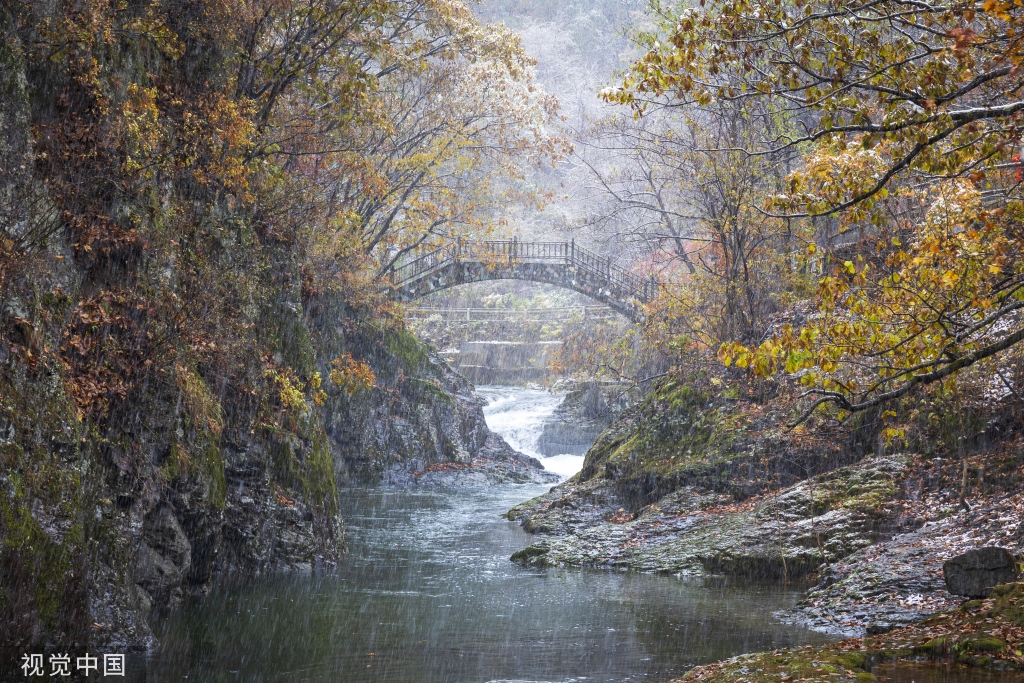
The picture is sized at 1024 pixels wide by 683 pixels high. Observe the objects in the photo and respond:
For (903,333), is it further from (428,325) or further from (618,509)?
(428,325)

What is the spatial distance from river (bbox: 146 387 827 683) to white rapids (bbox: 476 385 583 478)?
1704 cm

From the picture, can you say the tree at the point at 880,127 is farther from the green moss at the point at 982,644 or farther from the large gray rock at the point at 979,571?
the large gray rock at the point at 979,571

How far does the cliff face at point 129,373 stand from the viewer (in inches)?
291

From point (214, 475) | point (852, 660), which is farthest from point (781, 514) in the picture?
point (214, 475)

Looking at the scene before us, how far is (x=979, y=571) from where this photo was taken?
8297mm

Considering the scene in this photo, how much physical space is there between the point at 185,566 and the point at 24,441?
13.5 feet

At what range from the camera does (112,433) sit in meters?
9.72

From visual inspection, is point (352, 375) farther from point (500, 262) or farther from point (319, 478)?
point (500, 262)

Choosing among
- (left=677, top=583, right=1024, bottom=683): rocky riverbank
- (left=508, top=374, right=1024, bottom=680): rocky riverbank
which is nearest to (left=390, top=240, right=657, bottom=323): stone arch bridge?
(left=508, top=374, right=1024, bottom=680): rocky riverbank

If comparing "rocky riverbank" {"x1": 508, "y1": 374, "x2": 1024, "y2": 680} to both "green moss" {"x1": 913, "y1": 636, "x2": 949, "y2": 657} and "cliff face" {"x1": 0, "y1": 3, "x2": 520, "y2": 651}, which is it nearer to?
"green moss" {"x1": 913, "y1": 636, "x2": 949, "y2": 657}

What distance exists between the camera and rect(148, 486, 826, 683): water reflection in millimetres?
8469

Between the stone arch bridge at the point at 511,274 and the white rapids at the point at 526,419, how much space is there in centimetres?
587

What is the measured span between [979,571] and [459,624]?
5.77m

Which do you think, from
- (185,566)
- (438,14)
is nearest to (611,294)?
(438,14)
